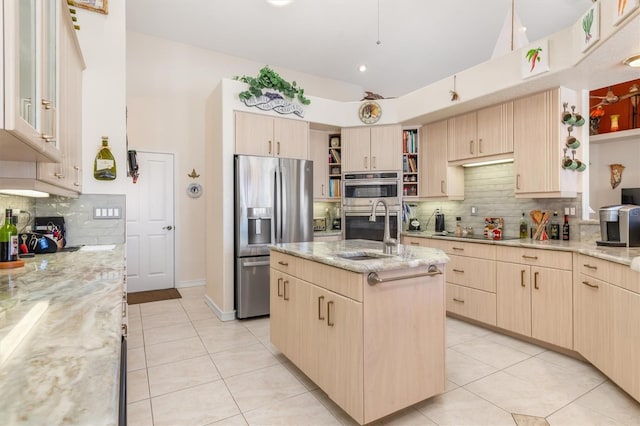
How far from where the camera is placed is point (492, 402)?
2.17 meters

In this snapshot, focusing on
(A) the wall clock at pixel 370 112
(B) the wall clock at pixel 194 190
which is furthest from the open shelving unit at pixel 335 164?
(B) the wall clock at pixel 194 190

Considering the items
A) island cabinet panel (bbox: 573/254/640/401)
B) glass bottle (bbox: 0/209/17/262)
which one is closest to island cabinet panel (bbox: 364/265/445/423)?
island cabinet panel (bbox: 573/254/640/401)

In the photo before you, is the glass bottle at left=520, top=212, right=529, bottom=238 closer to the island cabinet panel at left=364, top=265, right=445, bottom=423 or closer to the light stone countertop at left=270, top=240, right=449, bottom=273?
the light stone countertop at left=270, top=240, right=449, bottom=273

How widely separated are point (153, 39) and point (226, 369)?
4758 mm

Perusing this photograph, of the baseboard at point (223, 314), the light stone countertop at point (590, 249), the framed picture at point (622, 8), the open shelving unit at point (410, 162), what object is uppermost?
the framed picture at point (622, 8)

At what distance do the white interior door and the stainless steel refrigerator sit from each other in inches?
78.6

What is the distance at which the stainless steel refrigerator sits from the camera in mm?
3803

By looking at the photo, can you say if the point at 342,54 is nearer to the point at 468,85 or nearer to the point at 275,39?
the point at 275,39

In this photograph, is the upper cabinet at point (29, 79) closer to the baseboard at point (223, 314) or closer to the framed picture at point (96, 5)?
the framed picture at point (96, 5)

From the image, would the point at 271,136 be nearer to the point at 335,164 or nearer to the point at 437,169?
the point at 335,164

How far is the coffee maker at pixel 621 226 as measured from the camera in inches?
104

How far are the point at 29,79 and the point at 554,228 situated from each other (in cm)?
415

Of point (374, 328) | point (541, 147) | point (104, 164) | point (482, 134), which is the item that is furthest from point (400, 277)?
point (104, 164)

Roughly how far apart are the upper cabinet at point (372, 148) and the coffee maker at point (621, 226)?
93.7 inches
